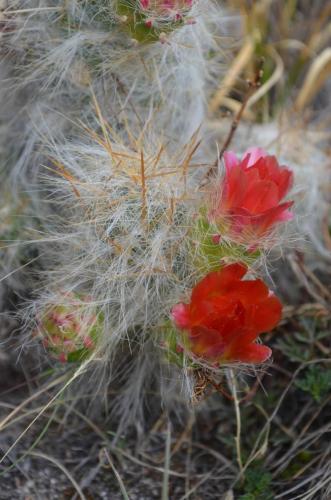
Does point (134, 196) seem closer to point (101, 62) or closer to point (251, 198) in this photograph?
point (251, 198)

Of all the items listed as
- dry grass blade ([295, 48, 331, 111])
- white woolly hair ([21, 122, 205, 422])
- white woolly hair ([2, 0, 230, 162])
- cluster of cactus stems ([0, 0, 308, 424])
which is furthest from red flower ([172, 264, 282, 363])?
dry grass blade ([295, 48, 331, 111])

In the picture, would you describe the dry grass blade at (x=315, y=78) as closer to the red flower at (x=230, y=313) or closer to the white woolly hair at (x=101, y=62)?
the white woolly hair at (x=101, y=62)

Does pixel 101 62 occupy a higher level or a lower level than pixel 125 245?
higher

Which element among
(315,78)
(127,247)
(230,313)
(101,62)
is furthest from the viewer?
(315,78)

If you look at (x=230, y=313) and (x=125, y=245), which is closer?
(x=230, y=313)

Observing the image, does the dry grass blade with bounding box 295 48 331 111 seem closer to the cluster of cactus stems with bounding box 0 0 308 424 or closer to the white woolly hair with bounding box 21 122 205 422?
the cluster of cactus stems with bounding box 0 0 308 424

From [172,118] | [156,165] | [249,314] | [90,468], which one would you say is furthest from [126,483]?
[172,118]

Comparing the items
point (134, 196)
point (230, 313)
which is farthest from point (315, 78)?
point (230, 313)

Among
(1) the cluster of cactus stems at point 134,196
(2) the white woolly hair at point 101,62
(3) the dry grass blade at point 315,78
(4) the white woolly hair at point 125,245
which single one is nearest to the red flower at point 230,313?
(1) the cluster of cactus stems at point 134,196
